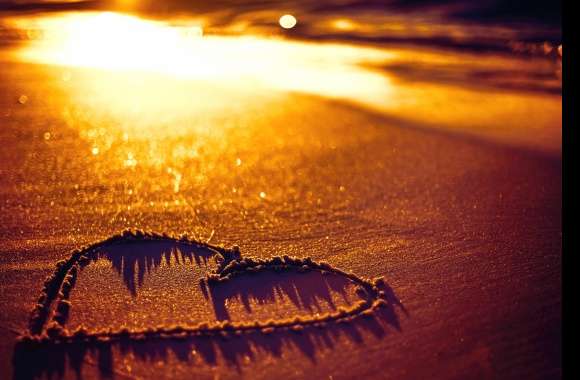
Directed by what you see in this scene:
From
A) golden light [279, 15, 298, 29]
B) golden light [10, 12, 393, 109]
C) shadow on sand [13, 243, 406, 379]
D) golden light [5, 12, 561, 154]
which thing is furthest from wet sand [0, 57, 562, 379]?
golden light [279, 15, 298, 29]

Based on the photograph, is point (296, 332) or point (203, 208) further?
point (203, 208)

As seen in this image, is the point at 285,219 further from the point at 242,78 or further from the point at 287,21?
the point at 287,21

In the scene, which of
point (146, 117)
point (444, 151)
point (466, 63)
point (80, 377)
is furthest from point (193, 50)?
point (80, 377)

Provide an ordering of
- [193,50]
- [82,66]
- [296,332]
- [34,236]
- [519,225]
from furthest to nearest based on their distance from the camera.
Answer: [193,50] → [82,66] → [519,225] → [34,236] → [296,332]

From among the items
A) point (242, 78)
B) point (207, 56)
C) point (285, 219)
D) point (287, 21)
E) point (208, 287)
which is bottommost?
point (208, 287)

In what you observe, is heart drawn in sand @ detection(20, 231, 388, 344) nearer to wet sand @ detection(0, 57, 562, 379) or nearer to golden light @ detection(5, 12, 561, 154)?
wet sand @ detection(0, 57, 562, 379)


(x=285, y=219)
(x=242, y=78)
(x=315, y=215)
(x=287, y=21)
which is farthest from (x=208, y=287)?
(x=287, y=21)

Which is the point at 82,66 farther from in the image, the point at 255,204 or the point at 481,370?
the point at 481,370
